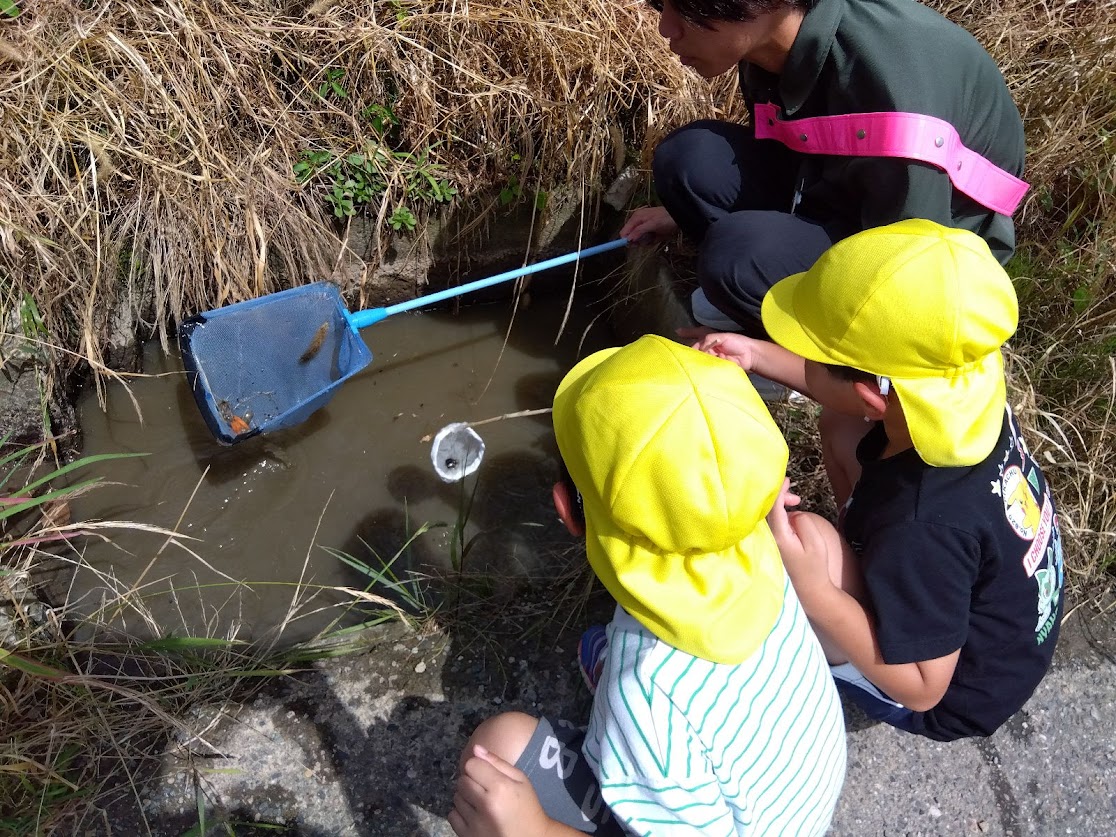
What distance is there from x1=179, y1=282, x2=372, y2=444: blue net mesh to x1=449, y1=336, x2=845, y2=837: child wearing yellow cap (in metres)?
1.42

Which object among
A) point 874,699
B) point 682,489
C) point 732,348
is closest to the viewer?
point 682,489

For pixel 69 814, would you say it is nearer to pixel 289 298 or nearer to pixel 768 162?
pixel 289 298

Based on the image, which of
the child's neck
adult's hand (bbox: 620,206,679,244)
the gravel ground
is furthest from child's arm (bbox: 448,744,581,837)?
adult's hand (bbox: 620,206,679,244)

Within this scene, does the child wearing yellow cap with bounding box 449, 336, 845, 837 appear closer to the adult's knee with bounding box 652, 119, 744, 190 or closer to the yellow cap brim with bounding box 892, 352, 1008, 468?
the yellow cap brim with bounding box 892, 352, 1008, 468

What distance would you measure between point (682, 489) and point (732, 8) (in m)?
1.19

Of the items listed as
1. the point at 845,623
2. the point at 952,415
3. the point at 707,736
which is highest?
the point at 952,415

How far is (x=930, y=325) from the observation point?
4.00 ft

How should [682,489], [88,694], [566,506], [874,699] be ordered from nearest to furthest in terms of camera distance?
[682,489]
[566,506]
[874,699]
[88,694]

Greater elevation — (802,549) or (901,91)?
(901,91)

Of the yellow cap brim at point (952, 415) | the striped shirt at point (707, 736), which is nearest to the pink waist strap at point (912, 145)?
the yellow cap brim at point (952, 415)

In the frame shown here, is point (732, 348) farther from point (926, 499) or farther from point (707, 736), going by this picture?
point (707, 736)

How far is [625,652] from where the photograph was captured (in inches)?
44.1

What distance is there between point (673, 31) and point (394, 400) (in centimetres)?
149

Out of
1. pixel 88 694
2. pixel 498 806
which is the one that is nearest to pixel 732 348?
pixel 498 806
